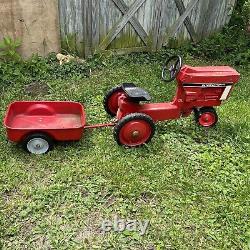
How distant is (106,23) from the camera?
22.2 ft

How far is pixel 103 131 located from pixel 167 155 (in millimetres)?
941

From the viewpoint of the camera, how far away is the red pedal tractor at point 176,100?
4562 millimetres

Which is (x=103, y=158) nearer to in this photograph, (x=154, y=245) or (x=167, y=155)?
(x=167, y=155)

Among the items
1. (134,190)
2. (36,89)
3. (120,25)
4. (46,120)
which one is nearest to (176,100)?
(134,190)

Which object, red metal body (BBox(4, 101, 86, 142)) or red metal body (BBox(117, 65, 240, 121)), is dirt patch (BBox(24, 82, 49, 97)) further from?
red metal body (BBox(117, 65, 240, 121))

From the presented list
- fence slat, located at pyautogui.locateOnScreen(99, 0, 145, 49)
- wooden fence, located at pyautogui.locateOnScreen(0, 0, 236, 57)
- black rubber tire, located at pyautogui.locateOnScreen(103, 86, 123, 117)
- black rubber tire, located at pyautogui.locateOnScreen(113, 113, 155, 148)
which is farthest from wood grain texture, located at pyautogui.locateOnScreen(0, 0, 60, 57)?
black rubber tire, located at pyautogui.locateOnScreen(113, 113, 155, 148)

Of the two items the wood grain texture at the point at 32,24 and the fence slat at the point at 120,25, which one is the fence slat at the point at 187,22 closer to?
the fence slat at the point at 120,25

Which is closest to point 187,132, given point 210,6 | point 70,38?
point 70,38

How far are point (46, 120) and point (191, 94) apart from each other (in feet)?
6.23

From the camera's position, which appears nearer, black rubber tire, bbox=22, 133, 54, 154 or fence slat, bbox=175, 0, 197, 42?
black rubber tire, bbox=22, 133, 54, 154

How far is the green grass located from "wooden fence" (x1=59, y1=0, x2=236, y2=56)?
197 cm

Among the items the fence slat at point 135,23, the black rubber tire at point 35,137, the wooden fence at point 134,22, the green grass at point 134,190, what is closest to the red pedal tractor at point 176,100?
the green grass at point 134,190

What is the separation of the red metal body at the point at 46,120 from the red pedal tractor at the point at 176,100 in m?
0.48

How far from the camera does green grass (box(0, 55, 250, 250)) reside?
3684mm
